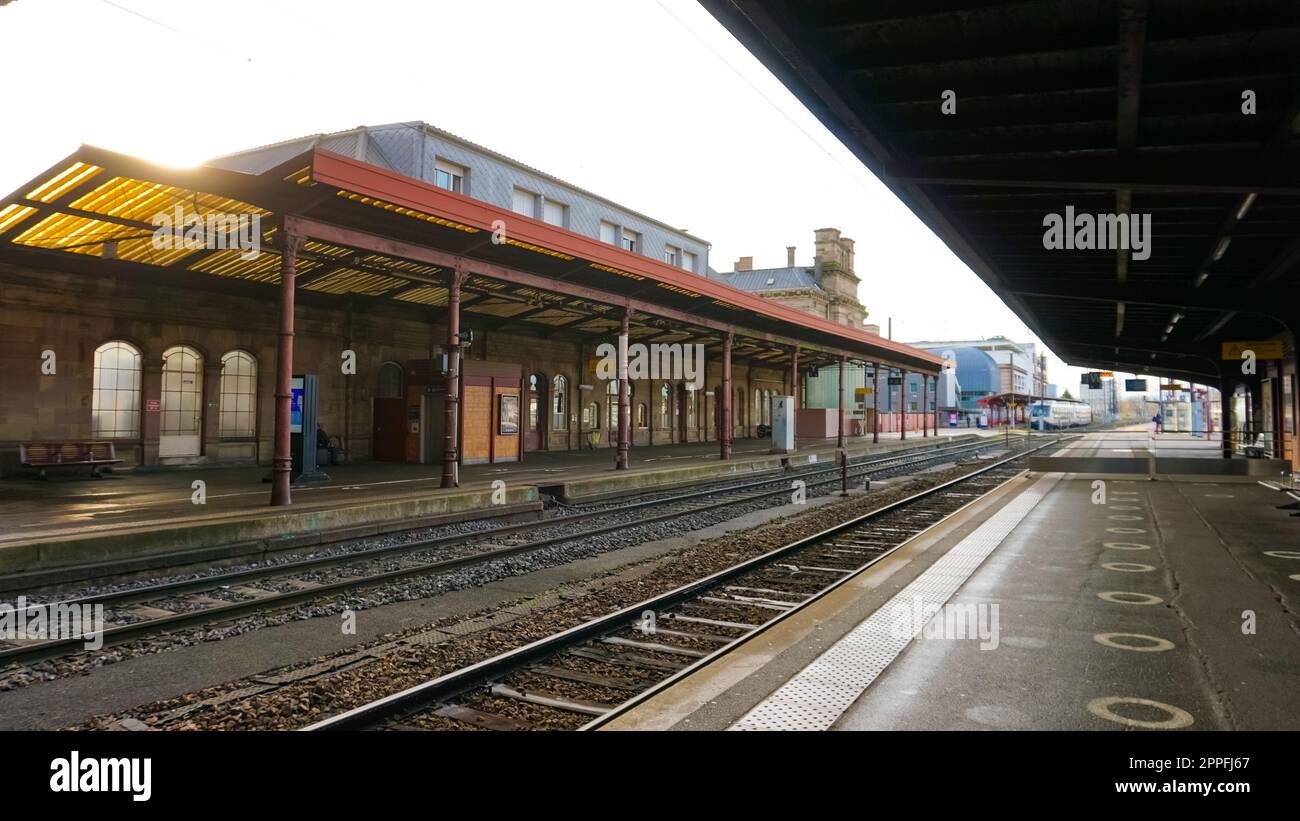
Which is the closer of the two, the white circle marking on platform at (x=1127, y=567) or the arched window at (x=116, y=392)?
the white circle marking on platform at (x=1127, y=567)

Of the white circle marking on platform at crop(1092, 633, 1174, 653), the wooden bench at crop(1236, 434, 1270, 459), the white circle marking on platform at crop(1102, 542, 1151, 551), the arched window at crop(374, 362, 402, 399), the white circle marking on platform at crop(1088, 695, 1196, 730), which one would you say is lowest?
the white circle marking on platform at crop(1102, 542, 1151, 551)

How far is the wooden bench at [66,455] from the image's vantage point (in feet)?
46.1

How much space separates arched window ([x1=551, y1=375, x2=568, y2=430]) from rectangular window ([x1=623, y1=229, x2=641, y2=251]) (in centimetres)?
872

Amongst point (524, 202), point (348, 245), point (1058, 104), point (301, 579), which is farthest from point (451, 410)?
point (524, 202)

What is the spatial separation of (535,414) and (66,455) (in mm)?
13980

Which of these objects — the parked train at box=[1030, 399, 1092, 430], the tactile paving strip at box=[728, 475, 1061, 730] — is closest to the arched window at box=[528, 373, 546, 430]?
the tactile paving strip at box=[728, 475, 1061, 730]

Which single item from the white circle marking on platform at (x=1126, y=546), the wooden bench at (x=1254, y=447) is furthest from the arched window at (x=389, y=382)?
the wooden bench at (x=1254, y=447)

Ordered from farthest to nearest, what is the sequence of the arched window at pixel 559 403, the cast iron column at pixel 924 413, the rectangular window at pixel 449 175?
the cast iron column at pixel 924 413
the arched window at pixel 559 403
the rectangular window at pixel 449 175

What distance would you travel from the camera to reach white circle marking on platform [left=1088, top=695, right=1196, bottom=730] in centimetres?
370

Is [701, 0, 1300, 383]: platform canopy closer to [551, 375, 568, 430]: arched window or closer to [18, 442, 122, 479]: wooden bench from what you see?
[18, 442, 122, 479]: wooden bench

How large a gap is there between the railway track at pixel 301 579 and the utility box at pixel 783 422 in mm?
14448

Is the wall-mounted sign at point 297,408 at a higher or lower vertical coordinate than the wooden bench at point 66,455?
higher

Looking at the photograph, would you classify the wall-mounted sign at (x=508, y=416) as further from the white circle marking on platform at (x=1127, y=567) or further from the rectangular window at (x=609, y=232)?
the white circle marking on platform at (x=1127, y=567)
